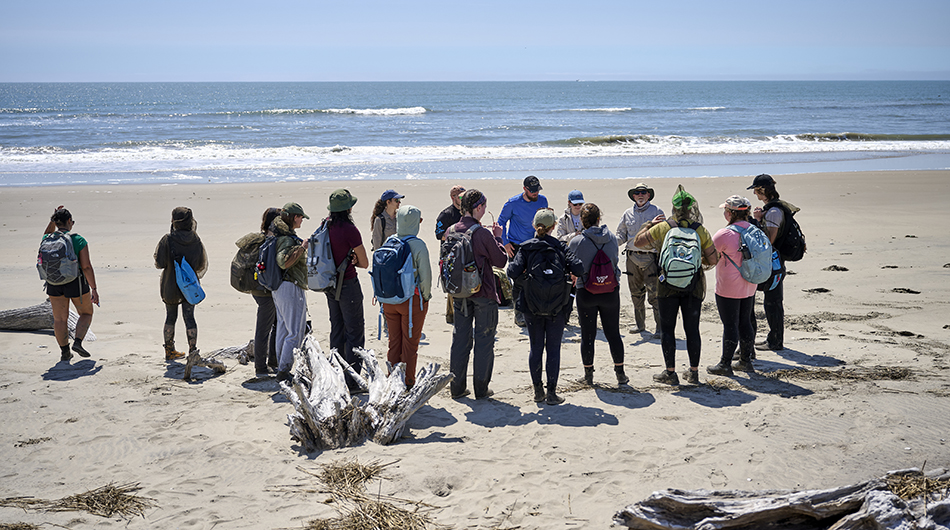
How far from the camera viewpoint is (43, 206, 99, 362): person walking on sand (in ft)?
20.3

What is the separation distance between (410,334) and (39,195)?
Result: 1544cm

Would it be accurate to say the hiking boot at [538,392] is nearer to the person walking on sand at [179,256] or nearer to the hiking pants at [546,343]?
the hiking pants at [546,343]

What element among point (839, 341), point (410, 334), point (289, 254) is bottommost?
point (839, 341)

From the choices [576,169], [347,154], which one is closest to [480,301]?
[576,169]

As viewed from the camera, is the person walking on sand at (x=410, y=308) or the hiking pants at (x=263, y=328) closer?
the person walking on sand at (x=410, y=308)

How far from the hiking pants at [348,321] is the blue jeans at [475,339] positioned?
0.87 meters

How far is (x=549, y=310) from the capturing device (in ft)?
16.7

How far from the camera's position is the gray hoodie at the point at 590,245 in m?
5.30

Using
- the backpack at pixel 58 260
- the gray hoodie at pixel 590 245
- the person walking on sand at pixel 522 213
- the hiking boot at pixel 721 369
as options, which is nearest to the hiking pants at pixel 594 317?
the gray hoodie at pixel 590 245

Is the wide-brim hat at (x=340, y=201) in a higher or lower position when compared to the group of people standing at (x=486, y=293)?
higher

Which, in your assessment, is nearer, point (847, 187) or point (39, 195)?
point (39, 195)

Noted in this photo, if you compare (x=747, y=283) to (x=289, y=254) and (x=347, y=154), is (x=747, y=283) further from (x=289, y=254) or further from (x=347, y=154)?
(x=347, y=154)

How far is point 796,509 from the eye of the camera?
306 centimetres

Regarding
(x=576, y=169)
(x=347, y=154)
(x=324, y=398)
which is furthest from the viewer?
(x=347, y=154)
